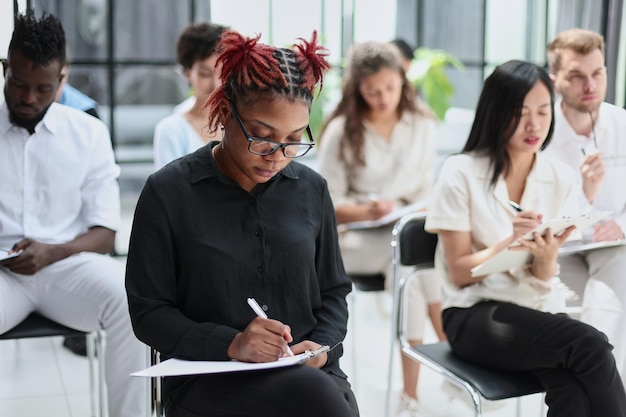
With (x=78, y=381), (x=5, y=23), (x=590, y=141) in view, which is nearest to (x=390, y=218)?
(x=590, y=141)

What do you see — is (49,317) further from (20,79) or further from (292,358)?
(292,358)

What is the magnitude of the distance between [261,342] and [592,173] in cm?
156

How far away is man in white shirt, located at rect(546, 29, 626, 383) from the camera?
289cm

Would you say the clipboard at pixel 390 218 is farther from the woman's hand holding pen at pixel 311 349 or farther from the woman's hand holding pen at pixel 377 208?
the woman's hand holding pen at pixel 311 349

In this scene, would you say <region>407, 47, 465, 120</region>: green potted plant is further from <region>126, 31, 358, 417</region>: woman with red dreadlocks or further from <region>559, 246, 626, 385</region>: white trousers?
<region>126, 31, 358, 417</region>: woman with red dreadlocks

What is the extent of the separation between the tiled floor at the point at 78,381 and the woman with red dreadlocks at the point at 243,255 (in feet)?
4.76

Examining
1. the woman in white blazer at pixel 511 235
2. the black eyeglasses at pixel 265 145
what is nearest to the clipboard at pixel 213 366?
the black eyeglasses at pixel 265 145

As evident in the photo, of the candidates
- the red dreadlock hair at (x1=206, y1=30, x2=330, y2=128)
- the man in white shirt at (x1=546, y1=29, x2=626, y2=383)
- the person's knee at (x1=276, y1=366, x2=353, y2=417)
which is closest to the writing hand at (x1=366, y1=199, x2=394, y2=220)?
the man in white shirt at (x1=546, y1=29, x2=626, y2=383)

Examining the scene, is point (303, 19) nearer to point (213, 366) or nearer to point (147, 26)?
point (147, 26)

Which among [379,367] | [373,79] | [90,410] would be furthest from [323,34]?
[90,410]

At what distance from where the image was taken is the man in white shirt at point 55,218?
2584mm

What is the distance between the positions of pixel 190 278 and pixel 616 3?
249cm

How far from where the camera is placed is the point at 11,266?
2.64 m

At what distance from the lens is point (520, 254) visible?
96.0 inches
